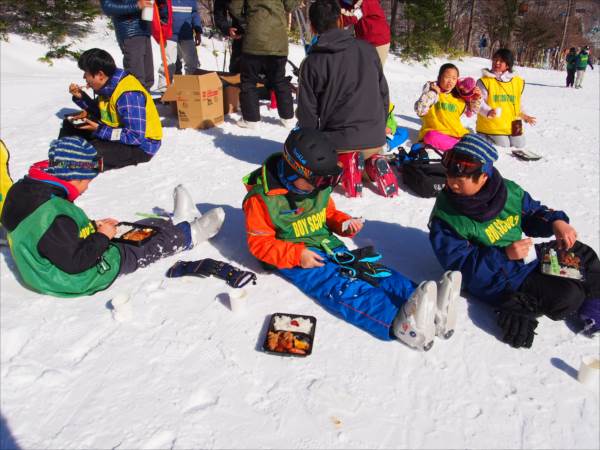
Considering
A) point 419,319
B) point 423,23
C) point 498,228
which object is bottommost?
point 419,319

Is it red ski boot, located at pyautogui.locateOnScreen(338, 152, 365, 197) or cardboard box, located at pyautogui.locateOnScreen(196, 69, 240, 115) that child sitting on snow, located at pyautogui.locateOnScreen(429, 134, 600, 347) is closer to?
red ski boot, located at pyautogui.locateOnScreen(338, 152, 365, 197)

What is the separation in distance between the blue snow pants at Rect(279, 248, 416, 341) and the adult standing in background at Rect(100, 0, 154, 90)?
468 cm

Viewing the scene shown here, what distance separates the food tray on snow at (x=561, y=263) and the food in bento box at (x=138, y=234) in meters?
2.64

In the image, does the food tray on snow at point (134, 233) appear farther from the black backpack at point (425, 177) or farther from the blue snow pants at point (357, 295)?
the black backpack at point (425, 177)

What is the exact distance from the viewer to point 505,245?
2.77 meters

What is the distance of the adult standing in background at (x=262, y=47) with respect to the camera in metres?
5.52

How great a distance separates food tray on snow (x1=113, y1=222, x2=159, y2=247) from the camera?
318 centimetres

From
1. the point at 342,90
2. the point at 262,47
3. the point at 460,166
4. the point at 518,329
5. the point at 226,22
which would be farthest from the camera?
the point at 226,22

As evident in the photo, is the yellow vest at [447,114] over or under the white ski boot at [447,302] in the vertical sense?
over

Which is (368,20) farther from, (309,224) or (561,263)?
(561,263)

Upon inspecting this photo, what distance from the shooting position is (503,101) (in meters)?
5.86

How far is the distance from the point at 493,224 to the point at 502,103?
3792 millimetres

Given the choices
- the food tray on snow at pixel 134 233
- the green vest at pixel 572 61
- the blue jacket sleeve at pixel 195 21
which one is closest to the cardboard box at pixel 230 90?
the blue jacket sleeve at pixel 195 21

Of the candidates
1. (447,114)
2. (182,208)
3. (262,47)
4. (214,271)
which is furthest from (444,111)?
(214,271)
